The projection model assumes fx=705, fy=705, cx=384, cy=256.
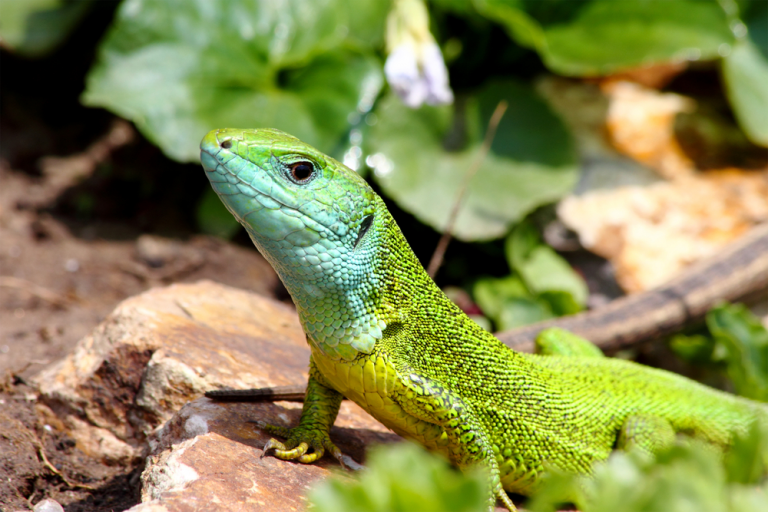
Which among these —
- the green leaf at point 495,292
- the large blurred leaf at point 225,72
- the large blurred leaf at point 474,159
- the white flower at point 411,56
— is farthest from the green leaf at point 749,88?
the large blurred leaf at point 225,72

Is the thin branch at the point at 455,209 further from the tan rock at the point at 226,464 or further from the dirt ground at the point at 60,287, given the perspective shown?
the dirt ground at the point at 60,287

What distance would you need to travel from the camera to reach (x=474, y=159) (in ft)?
22.0

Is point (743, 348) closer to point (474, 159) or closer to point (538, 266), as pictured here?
point (538, 266)

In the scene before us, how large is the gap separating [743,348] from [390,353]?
3473mm

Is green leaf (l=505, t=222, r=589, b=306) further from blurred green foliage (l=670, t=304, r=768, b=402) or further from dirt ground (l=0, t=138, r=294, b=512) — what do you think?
dirt ground (l=0, t=138, r=294, b=512)

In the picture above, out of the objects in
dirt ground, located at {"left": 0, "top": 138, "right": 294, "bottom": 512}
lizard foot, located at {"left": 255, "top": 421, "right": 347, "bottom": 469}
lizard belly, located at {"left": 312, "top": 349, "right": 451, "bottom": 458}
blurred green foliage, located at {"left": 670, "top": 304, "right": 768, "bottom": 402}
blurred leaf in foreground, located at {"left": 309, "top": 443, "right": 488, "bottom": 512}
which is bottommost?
dirt ground, located at {"left": 0, "top": 138, "right": 294, "bottom": 512}

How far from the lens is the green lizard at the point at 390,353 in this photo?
9.34 ft

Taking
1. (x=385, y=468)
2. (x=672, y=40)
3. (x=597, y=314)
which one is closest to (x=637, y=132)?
(x=672, y=40)

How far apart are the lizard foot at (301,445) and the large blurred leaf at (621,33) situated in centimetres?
449

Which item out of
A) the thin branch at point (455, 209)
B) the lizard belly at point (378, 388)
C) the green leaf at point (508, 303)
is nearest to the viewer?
the lizard belly at point (378, 388)

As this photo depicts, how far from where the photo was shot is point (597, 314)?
574cm

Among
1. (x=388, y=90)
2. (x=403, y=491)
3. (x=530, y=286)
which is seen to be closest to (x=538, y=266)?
(x=530, y=286)

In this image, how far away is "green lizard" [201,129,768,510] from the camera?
2.85 metres

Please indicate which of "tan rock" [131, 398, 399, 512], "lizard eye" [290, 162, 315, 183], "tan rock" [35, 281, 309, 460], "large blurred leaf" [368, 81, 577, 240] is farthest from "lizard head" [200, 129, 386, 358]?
"large blurred leaf" [368, 81, 577, 240]
